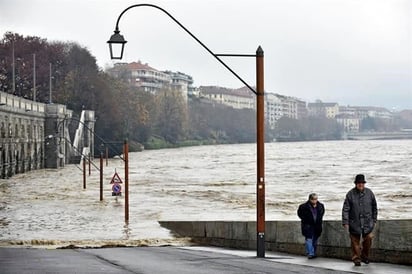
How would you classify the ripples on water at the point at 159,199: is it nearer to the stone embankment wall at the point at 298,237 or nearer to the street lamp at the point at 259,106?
the stone embankment wall at the point at 298,237

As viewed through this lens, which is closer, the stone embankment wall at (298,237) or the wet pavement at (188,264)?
the wet pavement at (188,264)

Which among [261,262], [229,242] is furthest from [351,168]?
[261,262]

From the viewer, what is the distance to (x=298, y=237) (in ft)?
73.7

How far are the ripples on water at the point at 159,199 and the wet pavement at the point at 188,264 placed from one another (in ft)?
33.5

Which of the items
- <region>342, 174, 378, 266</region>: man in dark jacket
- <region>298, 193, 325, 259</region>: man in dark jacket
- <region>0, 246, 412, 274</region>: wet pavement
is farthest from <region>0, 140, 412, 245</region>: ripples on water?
<region>342, 174, 378, 266</region>: man in dark jacket

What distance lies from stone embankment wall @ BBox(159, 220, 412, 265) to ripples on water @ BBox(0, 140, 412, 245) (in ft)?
13.2

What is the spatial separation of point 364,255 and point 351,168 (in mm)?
93004

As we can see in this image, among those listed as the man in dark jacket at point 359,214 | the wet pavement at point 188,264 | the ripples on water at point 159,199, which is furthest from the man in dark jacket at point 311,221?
the ripples on water at point 159,199

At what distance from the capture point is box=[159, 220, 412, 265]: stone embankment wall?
18.3m

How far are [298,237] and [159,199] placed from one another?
40498 mm

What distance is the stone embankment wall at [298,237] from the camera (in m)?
18.3

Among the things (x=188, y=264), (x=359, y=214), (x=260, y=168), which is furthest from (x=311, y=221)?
(x=188, y=264)

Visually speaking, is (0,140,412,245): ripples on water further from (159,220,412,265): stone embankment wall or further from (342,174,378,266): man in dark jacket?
(342,174,378,266): man in dark jacket

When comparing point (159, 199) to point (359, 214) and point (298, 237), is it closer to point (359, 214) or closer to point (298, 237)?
point (298, 237)
